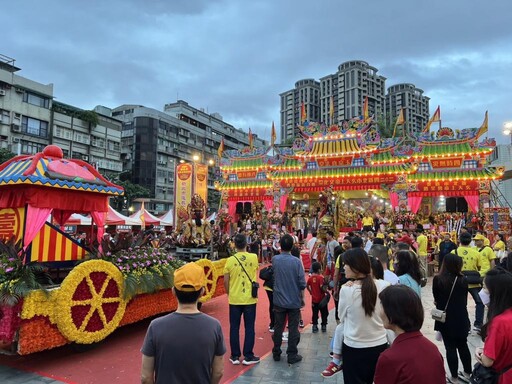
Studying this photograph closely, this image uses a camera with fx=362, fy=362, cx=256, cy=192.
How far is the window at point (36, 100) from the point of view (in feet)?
99.9

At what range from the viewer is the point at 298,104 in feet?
225

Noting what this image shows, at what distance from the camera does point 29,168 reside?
18.7 ft

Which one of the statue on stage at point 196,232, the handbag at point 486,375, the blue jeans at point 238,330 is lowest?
the blue jeans at point 238,330

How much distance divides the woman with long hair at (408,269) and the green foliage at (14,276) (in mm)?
4125

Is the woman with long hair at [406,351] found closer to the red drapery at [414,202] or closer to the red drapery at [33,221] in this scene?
the red drapery at [33,221]

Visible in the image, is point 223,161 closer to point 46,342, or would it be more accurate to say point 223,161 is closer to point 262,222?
point 262,222

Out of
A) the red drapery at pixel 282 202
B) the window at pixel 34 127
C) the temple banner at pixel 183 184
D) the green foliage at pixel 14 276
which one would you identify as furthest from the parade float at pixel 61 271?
the window at pixel 34 127

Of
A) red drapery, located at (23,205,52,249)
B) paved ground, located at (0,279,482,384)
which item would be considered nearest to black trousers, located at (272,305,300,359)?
paved ground, located at (0,279,482,384)

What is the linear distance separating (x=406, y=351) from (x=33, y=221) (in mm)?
5786

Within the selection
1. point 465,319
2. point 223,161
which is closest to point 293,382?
point 465,319

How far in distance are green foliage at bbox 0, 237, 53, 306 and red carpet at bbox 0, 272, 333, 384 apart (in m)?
1.00

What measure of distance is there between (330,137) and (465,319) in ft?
66.3

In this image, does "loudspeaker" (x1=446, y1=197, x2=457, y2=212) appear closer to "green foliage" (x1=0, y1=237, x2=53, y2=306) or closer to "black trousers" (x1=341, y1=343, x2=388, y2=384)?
"black trousers" (x1=341, y1=343, x2=388, y2=384)

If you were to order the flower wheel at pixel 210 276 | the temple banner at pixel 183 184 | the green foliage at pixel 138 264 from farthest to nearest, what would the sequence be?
the temple banner at pixel 183 184 < the flower wheel at pixel 210 276 < the green foliage at pixel 138 264
